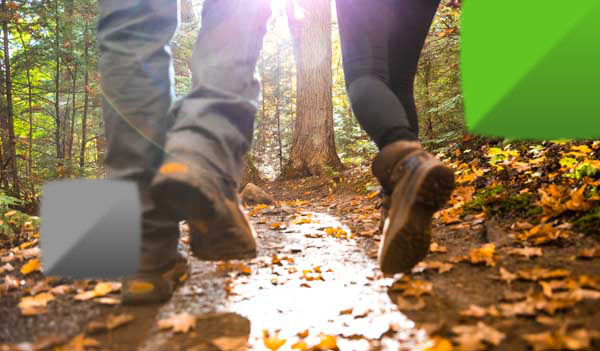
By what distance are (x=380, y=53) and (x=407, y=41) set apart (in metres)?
0.35

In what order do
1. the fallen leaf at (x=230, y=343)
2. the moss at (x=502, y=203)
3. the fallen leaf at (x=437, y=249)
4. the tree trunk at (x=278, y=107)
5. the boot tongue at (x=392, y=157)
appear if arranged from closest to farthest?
1. the fallen leaf at (x=230, y=343)
2. the boot tongue at (x=392, y=157)
3. the fallen leaf at (x=437, y=249)
4. the moss at (x=502, y=203)
5. the tree trunk at (x=278, y=107)

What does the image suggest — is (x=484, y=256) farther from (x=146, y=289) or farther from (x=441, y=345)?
(x=146, y=289)

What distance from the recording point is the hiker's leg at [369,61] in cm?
148

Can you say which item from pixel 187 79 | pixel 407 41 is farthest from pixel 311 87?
pixel 407 41

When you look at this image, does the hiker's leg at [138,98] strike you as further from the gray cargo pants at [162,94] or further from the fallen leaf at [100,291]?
the fallen leaf at [100,291]

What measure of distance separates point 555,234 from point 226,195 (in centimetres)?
151

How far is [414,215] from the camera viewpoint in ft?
4.19

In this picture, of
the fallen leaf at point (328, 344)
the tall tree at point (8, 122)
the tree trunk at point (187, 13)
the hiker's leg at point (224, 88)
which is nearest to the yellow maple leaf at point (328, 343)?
the fallen leaf at point (328, 344)

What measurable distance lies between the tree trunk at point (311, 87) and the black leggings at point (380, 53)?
5302 mm

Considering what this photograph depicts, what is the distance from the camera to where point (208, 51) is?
1298mm

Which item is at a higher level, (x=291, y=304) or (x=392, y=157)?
(x=392, y=157)

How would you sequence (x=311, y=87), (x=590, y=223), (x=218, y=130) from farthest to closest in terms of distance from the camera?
(x=311, y=87), (x=590, y=223), (x=218, y=130)

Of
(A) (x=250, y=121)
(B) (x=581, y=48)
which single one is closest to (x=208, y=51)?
(A) (x=250, y=121)

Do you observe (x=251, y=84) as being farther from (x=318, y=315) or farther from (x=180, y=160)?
(x=318, y=315)
